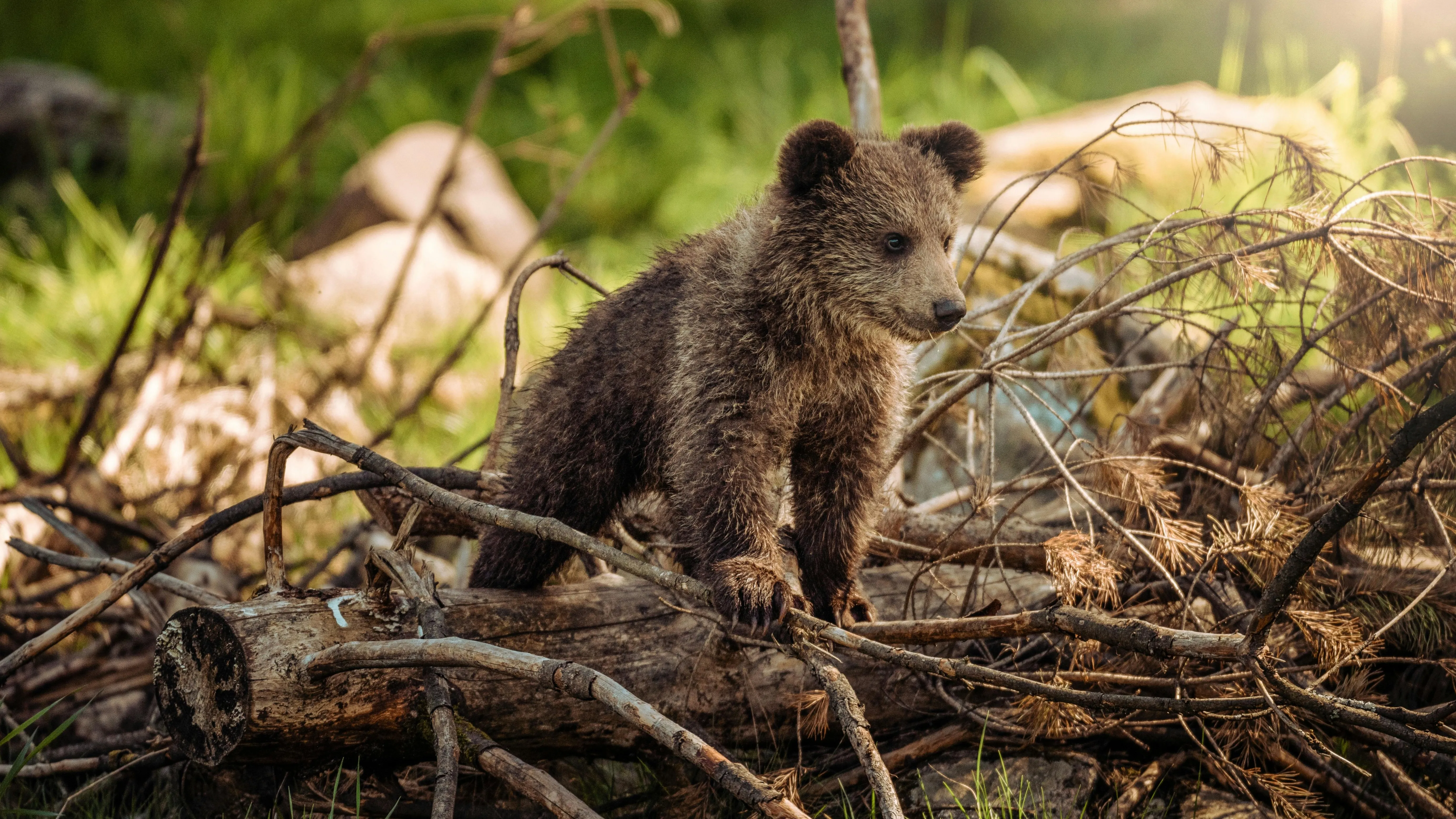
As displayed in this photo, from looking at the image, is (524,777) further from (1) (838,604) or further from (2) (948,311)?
(2) (948,311)

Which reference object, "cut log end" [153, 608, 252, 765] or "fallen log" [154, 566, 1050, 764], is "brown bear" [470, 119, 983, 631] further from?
"cut log end" [153, 608, 252, 765]

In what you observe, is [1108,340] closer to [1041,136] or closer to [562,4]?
[1041,136]

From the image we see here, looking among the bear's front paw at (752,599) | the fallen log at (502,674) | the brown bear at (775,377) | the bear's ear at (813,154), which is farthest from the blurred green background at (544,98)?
the bear's front paw at (752,599)

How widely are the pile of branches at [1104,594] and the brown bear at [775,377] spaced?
0.23 meters

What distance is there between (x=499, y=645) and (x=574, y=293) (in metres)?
4.96

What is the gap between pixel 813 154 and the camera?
10.3ft

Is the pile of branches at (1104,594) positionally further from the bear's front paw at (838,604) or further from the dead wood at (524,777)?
the bear's front paw at (838,604)

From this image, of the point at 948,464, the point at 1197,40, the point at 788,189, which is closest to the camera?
the point at 788,189

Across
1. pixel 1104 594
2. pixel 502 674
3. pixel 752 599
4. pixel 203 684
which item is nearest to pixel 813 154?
pixel 752 599

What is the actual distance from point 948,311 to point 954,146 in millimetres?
738

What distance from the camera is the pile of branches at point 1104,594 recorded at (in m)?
2.39

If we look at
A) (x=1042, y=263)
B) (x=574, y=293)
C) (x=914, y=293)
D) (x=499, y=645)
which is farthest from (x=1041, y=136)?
(x=499, y=645)

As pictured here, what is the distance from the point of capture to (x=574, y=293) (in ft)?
25.0

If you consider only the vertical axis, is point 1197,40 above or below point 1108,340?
above
